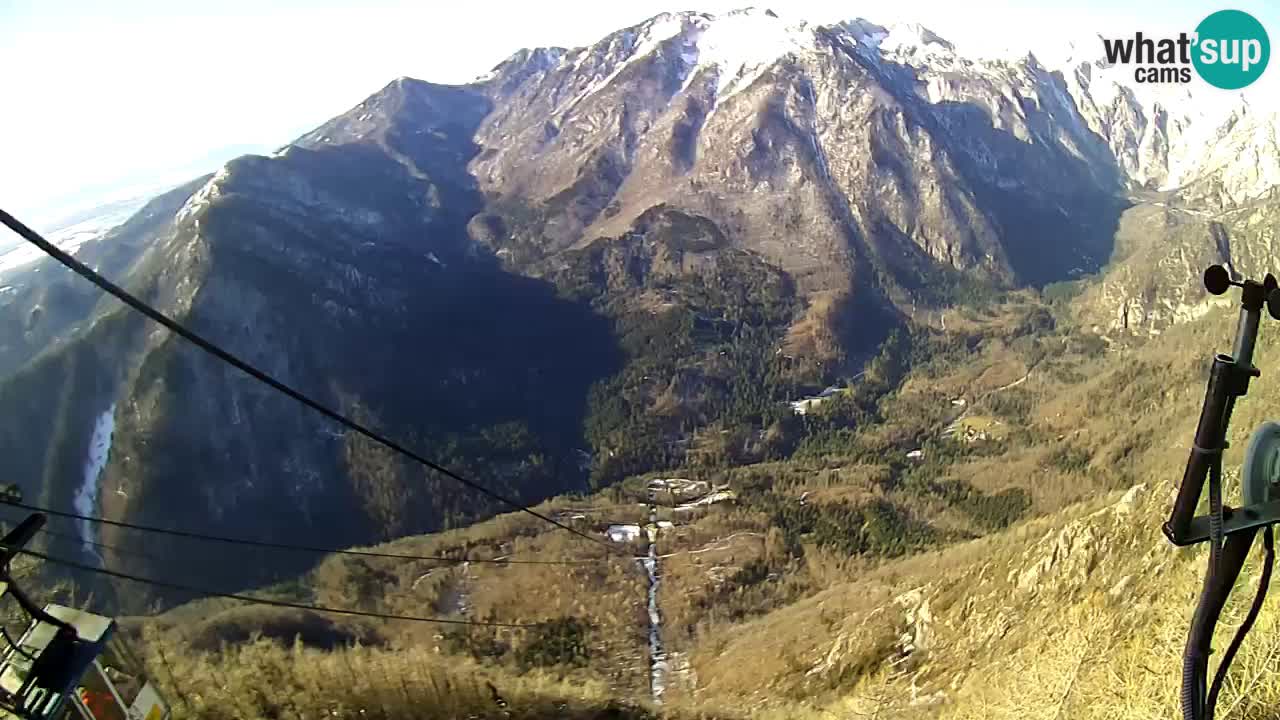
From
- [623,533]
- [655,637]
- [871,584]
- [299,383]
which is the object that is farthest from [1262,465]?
[299,383]

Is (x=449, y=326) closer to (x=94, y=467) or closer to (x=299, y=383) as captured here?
(x=299, y=383)

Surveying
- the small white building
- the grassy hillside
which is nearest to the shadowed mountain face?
the grassy hillside

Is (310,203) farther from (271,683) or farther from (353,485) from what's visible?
(271,683)

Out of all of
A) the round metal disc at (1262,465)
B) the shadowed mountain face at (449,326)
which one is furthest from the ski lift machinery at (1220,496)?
the shadowed mountain face at (449,326)

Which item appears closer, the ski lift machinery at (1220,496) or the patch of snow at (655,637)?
the ski lift machinery at (1220,496)

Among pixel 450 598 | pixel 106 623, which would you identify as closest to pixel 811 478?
pixel 450 598

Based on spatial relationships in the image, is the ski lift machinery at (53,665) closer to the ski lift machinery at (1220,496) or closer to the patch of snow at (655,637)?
the ski lift machinery at (1220,496)

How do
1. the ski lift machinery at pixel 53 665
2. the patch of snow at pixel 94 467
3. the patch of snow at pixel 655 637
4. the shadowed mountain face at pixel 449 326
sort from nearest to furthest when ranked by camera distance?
the ski lift machinery at pixel 53 665, the patch of snow at pixel 655 637, the patch of snow at pixel 94 467, the shadowed mountain face at pixel 449 326
